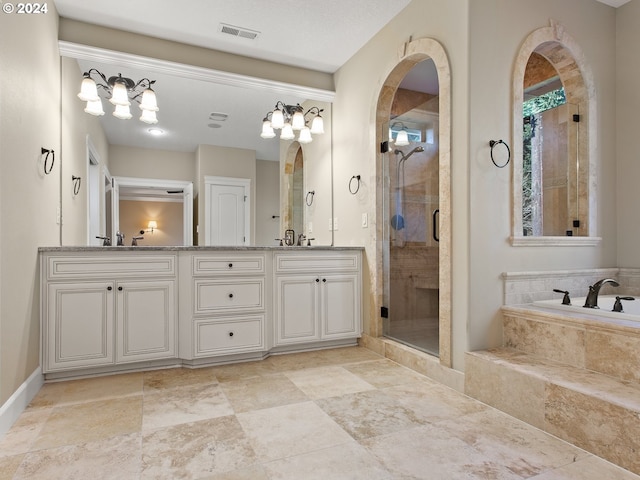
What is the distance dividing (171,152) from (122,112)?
46 centimetres

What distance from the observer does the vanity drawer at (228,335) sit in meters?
2.72

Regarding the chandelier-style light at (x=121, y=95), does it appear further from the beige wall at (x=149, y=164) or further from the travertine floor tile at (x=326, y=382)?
the travertine floor tile at (x=326, y=382)

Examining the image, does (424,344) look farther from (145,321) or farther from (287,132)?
(287,132)

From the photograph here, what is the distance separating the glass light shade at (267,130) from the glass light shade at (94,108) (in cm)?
128

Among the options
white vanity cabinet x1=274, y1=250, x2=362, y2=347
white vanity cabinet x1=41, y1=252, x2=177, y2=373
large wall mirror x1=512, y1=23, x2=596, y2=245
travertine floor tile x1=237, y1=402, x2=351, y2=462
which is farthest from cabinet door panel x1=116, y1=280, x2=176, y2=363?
large wall mirror x1=512, y1=23, x2=596, y2=245

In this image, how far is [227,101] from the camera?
3391mm

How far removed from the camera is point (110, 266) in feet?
8.29

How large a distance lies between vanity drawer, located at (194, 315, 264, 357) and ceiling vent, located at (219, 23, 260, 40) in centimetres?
225

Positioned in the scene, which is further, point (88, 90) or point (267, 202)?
point (267, 202)

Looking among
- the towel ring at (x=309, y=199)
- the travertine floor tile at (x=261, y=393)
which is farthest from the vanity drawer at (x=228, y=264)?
the towel ring at (x=309, y=199)

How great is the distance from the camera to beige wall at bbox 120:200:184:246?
9.23 ft

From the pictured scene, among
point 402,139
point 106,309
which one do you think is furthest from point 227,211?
point 402,139

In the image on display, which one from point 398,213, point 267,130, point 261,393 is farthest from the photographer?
point 267,130

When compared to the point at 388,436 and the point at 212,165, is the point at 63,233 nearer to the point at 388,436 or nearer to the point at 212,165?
the point at 212,165
